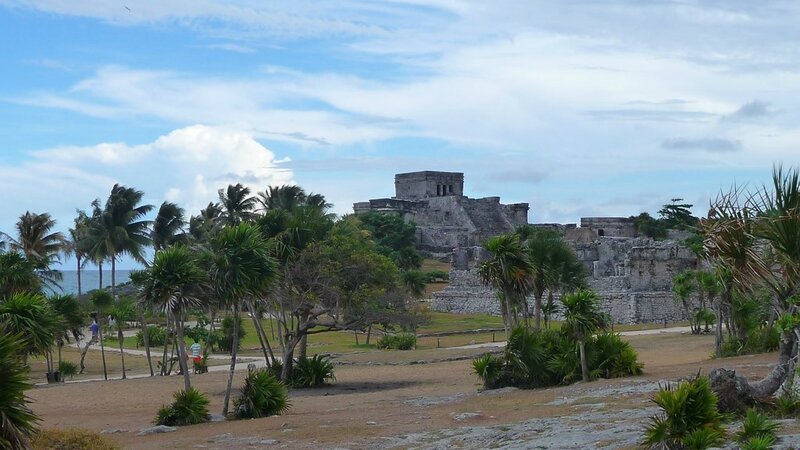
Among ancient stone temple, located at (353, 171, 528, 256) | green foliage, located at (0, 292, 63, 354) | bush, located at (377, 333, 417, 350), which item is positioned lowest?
bush, located at (377, 333, 417, 350)

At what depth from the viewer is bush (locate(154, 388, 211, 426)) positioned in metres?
19.0

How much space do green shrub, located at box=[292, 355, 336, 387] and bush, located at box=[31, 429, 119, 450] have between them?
35.8ft

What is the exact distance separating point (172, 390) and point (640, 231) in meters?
68.3

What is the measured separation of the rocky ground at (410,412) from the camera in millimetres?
14148

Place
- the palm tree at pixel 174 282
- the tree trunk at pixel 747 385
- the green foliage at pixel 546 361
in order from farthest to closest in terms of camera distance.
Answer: the green foliage at pixel 546 361
the palm tree at pixel 174 282
the tree trunk at pixel 747 385

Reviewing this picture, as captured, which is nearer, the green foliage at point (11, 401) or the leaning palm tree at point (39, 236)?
the green foliage at point (11, 401)

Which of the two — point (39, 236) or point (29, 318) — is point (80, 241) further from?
point (29, 318)

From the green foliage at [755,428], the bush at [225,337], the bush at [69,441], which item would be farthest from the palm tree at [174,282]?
the bush at [225,337]

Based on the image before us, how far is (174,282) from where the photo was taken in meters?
19.6

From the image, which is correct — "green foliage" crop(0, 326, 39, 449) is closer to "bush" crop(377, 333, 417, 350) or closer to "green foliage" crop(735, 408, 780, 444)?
"green foliage" crop(735, 408, 780, 444)

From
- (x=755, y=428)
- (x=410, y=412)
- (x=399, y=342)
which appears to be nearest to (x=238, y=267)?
(x=410, y=412)

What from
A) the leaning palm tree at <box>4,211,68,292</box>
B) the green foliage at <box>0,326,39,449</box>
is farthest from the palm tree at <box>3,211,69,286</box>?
the green foliage at <box>0,326,39,449</box>

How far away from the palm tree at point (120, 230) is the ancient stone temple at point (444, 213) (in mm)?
36026

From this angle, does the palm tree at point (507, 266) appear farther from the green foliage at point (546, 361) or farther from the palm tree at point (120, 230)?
the palm tree at point (120, 230)
